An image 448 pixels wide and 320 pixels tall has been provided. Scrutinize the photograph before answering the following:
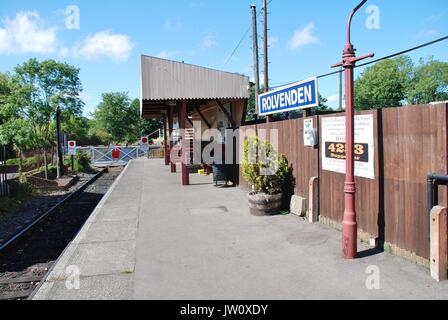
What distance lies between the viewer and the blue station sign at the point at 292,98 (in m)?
7.85

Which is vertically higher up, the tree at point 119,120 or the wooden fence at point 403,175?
the tree at point 119,120

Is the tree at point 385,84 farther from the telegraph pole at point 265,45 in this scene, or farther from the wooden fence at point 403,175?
the wooden fence at point 403,175

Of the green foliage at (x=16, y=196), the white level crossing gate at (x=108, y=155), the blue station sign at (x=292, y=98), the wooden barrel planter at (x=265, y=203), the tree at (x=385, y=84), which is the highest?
the tree at (x=385, y=84)

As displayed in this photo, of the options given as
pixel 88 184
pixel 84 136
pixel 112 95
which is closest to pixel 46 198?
pixel 88 184

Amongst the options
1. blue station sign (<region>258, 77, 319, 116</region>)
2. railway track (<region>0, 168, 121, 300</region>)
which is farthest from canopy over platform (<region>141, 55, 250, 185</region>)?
railway track (<region>0, 168, 121, 300</region>)

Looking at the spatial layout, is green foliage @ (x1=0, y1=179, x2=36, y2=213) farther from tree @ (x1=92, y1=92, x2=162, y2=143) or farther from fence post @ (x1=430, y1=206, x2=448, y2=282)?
tree @ (x1=92, y1=92, x2=162, y2=143)

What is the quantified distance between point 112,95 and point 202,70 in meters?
64.8

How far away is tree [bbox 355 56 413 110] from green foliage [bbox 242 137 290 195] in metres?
53.2

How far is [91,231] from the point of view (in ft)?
25.6

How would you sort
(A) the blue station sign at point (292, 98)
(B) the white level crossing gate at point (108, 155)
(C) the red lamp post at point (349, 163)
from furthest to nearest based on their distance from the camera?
(B) the white level crossing gate at point (108, 155) < (A) the blue station sign at point (292, 98) < (C) the red lamp post at point (349, 163)

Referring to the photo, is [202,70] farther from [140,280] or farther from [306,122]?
[140,280]

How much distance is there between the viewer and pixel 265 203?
846 cm

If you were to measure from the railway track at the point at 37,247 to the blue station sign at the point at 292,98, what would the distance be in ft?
18.7
